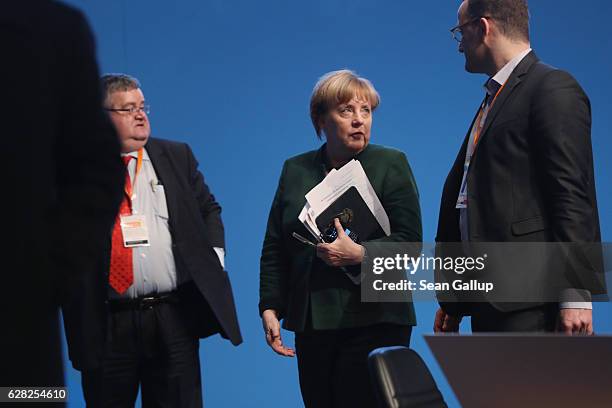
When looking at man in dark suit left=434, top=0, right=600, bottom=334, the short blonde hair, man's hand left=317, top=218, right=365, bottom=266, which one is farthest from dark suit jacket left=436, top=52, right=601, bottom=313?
the short blonde hair

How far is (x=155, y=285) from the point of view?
2.74 metres

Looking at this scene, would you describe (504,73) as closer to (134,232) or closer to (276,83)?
(134,232)

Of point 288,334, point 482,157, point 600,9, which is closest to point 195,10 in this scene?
point 288,334

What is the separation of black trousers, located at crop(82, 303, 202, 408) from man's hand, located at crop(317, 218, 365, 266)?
559 millimetres

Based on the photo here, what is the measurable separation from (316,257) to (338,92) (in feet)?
2.08

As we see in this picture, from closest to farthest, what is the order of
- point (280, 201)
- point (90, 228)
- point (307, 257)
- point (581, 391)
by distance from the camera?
point (581, 391) < point (90, 228) < point (307, 257) < point (280, 201)

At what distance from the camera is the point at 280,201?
3.05 m

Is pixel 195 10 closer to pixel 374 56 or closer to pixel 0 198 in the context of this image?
pixel 374 56

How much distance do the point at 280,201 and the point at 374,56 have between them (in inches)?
82.4

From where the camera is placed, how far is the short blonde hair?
116 inches

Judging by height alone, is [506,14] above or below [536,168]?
above

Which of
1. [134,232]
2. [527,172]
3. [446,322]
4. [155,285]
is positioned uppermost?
[527,172]


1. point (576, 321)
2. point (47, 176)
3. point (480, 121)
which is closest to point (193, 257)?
point (480, 121)

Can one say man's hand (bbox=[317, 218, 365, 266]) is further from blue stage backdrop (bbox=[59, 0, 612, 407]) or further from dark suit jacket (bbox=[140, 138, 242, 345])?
blue stage backdrop (bbox=[59, 0, 612, 407])
